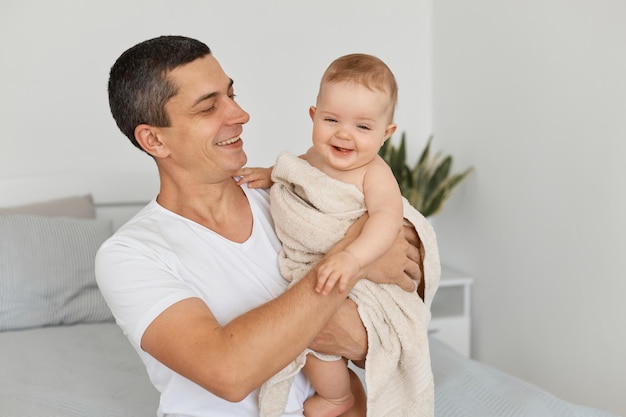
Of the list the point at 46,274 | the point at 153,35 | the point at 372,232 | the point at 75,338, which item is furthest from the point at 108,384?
the point at 153,35

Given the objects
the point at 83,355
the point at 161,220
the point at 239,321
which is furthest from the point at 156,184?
the point at 239,321

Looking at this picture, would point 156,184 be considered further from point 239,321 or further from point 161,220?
point 239,321

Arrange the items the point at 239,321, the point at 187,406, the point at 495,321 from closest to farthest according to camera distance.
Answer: the point at 239,321 → the point at 187,406 → the point at 495,321

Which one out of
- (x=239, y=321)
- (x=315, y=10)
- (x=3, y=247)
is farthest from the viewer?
(x=315, y=10)

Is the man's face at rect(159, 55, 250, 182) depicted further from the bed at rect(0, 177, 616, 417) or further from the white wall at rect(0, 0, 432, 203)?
the white wall at rect(0, 0, 432, 203)

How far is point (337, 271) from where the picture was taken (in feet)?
4.62

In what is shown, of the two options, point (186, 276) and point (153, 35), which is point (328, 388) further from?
point (153, 35)

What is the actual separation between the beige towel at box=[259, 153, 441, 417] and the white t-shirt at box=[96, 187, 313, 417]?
0.19ft

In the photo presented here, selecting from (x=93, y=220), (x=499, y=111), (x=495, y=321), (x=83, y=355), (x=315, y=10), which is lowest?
(x=495, y=321)

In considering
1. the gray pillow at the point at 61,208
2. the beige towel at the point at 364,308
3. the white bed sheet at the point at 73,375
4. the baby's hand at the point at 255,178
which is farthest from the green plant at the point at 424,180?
the beige towel at the point at 364,308

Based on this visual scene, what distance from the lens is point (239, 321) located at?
140cm

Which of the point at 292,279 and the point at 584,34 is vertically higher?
the point at 584,34

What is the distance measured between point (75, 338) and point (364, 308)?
1.42m

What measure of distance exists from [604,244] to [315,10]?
5.49 feet
